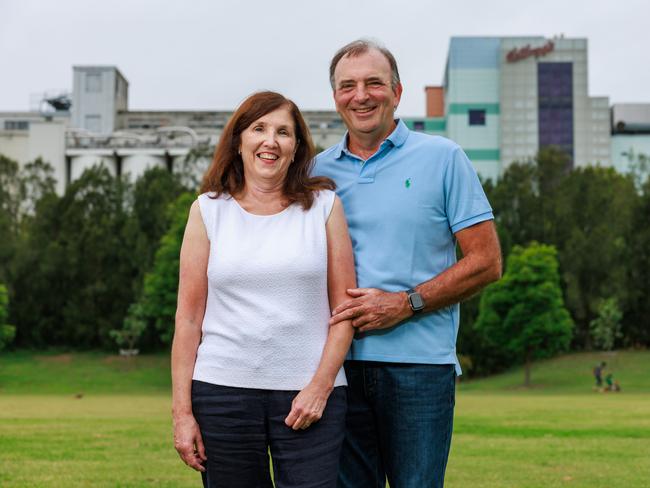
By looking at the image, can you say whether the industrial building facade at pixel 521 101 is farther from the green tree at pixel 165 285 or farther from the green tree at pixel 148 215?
the green tree at pixel 165 285

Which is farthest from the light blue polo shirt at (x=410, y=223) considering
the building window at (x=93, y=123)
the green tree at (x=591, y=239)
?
the building window at (x=93, y=123)

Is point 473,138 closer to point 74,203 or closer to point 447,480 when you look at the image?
point 74,203

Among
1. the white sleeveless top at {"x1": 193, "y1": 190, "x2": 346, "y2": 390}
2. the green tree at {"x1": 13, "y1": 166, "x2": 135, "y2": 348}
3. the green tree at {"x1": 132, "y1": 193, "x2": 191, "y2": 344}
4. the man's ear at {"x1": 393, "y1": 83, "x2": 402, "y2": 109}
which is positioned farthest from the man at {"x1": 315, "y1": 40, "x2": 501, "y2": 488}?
the green tree at {"x1": 13, "y1": 166, "x2": 135, "y2": 348}

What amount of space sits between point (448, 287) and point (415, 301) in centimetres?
18

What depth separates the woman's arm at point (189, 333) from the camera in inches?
159

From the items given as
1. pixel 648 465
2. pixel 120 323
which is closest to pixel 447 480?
pixel 648 465

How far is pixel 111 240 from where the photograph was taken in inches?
2391

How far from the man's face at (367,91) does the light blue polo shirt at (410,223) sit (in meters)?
0.19

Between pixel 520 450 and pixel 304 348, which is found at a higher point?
pixel 304 348

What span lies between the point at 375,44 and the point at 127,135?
7738cm

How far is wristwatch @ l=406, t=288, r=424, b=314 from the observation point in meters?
4.33

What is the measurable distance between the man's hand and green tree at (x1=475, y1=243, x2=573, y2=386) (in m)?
44.3

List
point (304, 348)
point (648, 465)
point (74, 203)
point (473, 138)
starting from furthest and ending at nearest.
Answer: point (473, 138)
point (74, 203)
point (648, 465)
point (304, 348)

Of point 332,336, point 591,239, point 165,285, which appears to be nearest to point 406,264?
point 332,336
